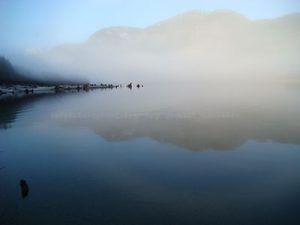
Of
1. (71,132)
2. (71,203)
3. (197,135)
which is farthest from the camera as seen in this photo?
(71,132)

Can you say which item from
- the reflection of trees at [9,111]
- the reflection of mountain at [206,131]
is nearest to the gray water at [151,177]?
the reflection of mountain at [206,131]

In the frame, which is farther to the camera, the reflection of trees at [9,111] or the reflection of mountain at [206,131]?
the reflection of trees at [9,111]

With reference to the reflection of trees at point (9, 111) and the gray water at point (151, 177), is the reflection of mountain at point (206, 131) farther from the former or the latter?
the reflection of trees at point (9, 111)

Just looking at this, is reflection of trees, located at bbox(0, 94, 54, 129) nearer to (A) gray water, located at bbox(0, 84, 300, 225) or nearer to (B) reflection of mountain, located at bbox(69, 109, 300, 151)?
(A) gray water, located at bbox(0, 84, 300, 225)

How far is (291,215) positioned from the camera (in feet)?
28.5

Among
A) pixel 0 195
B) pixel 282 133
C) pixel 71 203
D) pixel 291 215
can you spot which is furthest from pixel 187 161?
pixel 282 133

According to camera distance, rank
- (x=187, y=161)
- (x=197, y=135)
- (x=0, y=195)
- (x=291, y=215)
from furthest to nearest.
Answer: (x=197, y=135) < (x=187, y=161) < (x=0, y=195) < (x=291, y=215)

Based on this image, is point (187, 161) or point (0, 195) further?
point (187, 161)

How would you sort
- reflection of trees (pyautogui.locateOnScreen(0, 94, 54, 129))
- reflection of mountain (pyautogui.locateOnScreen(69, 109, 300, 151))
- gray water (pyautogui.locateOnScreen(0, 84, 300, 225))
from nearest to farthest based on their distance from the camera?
gray water (pyautogui.locateOnScreen(0, 84, 300, 225)), reflection of mountain (pyautogui.locateOnScreen(69, 109, 300, 151)), reflection of trees (pyautogui.locateOnScreen(0, 94, 54, 129))

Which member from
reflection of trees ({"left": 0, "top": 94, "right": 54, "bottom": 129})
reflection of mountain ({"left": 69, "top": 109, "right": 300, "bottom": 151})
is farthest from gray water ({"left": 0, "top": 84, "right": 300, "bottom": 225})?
reflection of trees ({"left": 0, "top": 94, "right": 54, "bottom": 129})

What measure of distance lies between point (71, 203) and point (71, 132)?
14.1 m

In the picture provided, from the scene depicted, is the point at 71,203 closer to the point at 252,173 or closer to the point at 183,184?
the point at 183,184

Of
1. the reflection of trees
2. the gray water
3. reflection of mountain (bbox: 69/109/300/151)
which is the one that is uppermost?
the gray water

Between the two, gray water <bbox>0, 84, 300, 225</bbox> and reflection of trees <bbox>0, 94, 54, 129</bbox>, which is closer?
gray water <bbox>0, 84, 300, 225</bbox>
